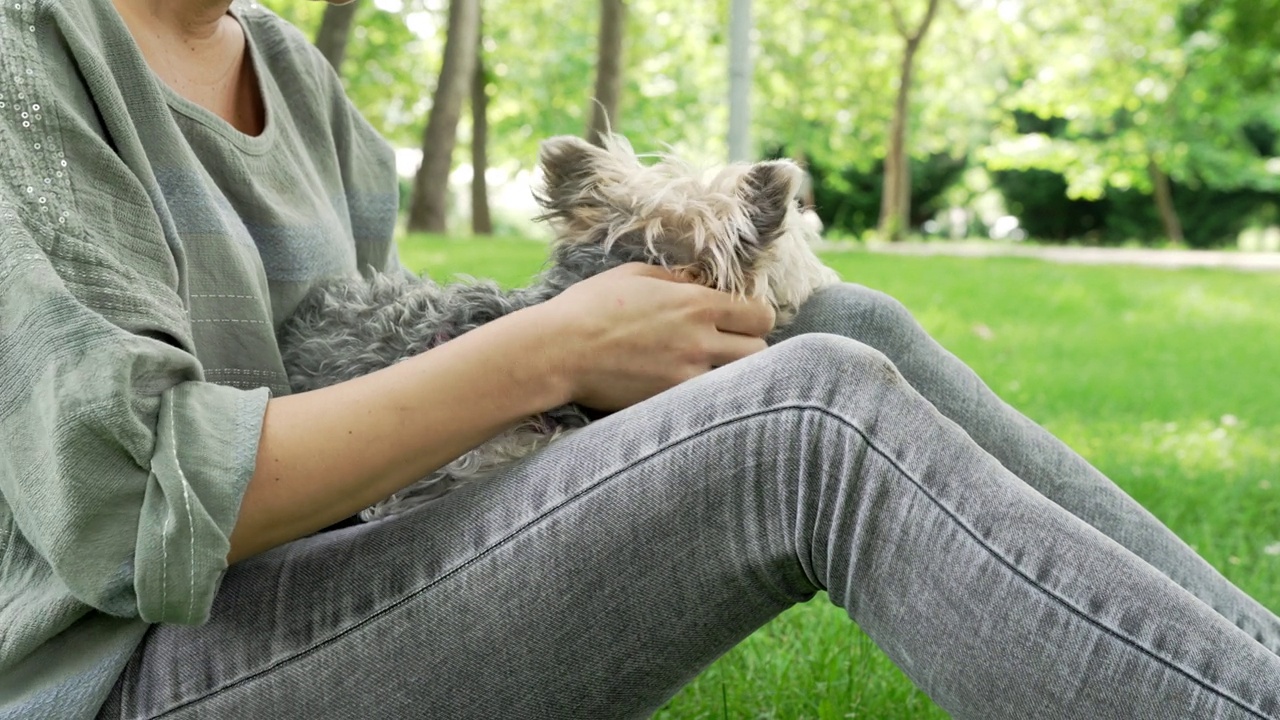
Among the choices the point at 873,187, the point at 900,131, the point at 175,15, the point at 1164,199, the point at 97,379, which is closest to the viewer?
the point at 97,379

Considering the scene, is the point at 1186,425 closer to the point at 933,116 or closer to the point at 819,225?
the point at 819,225

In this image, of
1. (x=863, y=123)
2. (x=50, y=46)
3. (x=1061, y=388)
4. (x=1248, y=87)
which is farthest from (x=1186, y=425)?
(x=863, y=123)

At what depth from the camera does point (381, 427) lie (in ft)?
5.16

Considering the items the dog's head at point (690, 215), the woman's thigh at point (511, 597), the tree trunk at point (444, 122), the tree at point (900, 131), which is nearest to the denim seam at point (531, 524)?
the woman's thigh at point (511, 597)

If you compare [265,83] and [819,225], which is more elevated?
[265,83]

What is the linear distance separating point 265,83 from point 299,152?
0.15 meters

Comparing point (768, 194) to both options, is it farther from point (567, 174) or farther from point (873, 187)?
point (873, 187)

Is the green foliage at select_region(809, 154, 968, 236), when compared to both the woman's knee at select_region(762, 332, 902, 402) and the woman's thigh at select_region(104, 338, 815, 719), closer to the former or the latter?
the woman's knee at select_region(762, 332, 902, 402)

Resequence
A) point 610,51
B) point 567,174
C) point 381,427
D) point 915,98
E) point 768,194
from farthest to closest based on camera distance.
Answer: point 915,98 → point 610,51 → point 567,174 → point 768,194 → point 381,427

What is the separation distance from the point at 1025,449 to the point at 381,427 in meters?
1.35

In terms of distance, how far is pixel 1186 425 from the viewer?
6039mm

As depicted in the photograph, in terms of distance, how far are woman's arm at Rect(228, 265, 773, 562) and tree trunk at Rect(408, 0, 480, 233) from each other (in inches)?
532

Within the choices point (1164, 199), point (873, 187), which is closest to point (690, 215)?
point (1164, 199)

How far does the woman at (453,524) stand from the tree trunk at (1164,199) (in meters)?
30.9
